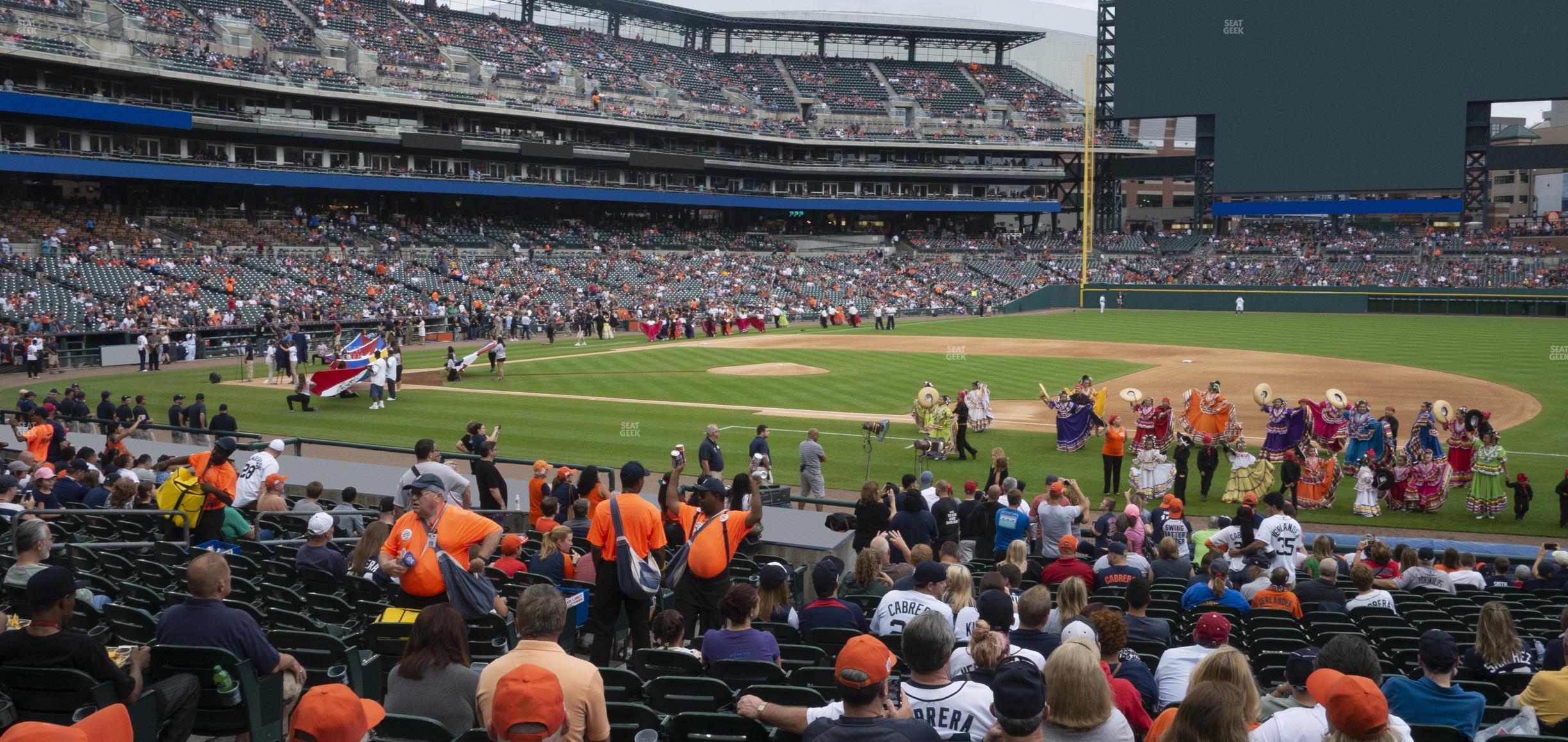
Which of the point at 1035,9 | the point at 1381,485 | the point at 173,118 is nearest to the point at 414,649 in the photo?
the point at 1381,485

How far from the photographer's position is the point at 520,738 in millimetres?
4926

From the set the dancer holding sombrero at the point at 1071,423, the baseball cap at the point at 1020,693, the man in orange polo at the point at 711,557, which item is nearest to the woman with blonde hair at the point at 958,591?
the man in orange polo at the point at 711,557

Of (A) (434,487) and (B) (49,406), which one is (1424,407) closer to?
(A) (434,487)

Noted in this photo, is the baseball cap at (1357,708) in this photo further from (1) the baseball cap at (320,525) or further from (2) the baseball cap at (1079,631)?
(1) the baseball cap at (320,525)

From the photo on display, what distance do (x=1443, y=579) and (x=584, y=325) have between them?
1695 inches

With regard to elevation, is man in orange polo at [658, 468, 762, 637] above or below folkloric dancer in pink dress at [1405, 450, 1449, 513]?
above

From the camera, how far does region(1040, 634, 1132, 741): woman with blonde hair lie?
15.6ft

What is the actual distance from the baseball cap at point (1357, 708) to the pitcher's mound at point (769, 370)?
32.0 m

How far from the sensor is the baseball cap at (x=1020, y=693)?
4.50m

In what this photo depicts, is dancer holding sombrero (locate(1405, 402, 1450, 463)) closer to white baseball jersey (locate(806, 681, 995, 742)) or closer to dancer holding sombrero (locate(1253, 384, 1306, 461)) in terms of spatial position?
dancer holding sombrero (locate(1253, 384, 1306, 461))

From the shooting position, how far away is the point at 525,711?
4.92m

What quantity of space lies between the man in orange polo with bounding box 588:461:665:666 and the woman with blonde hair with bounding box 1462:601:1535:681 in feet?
18.7

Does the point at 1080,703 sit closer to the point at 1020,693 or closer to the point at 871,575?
the point at 1020,693

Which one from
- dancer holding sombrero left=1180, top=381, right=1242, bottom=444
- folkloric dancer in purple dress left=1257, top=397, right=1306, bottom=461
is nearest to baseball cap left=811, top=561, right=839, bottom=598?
folkloric dancer in purple dress left=1257, top=397, right=1306, bottom=461
